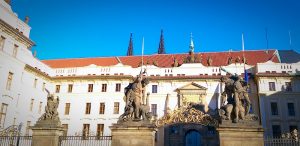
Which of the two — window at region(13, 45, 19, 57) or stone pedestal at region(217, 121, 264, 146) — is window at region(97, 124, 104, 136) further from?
stone pedestal at region(217, 121, 264, 146)

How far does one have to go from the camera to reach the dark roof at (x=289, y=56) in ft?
131

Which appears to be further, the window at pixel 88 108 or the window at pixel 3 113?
the window at pixel 88 108

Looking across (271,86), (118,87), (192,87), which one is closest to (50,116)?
(118,87)

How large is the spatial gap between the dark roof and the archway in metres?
15.5

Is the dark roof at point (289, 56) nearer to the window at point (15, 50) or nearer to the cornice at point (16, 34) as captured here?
the cornice at point (16, 34)

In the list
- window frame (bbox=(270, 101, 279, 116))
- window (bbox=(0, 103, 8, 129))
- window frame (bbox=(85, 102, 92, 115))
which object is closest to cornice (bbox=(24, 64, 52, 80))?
window (bbox=(0, 103, 8, 129))

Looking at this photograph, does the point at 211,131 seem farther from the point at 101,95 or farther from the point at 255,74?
the point at 101,95

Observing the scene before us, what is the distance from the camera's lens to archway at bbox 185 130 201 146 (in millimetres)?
35281

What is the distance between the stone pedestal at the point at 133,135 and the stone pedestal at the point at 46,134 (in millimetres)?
2958

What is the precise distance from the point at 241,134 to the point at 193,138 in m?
23.3

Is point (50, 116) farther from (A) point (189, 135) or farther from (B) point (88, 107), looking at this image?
(A) point (189, 135)

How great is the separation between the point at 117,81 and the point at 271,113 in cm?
1838

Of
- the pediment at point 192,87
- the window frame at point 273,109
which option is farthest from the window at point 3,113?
the window frame at point 273,109

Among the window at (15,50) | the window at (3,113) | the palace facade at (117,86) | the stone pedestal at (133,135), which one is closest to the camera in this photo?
the stone pedestal at (133,135)
